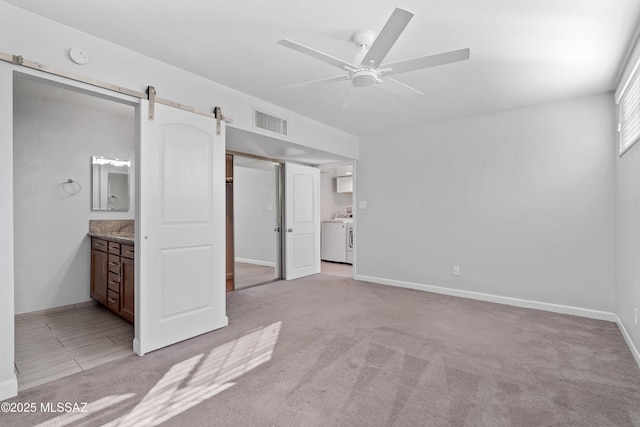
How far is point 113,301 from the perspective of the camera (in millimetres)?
3441

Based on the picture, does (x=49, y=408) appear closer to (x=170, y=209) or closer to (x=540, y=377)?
(x=170, y=209)

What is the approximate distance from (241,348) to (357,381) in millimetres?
1038

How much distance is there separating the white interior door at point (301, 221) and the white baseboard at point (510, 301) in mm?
1276

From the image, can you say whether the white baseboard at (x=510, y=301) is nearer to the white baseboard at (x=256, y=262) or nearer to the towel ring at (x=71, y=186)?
the white baseboard at (x=256, y=262)

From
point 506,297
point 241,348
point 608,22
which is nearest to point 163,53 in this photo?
point 241,348

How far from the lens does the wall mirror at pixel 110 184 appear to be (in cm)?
407

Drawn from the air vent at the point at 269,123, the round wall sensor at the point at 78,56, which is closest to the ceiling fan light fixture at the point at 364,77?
the air vent at the point at 269,123

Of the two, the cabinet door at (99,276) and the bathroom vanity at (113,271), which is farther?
the cabinet door at (99,276)

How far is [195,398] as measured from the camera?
1.96m

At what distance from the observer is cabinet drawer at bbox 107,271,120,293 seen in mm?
3339

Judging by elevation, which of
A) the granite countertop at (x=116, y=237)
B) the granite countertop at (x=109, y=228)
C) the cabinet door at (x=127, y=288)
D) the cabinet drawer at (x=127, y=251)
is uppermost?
the granite countertop at (x=109, y=228)

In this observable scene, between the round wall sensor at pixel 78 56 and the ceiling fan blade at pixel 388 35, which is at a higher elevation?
the round wall sensor at pixel 78 56

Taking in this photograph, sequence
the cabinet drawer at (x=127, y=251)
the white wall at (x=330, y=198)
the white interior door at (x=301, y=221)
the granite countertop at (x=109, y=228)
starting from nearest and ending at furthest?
the cabinet drawer at (x=127, y=251)
the granite countertop at (x=109, y=228)
the white interior door at (x=301, y=221)
the white wall at (x=330, y=198)

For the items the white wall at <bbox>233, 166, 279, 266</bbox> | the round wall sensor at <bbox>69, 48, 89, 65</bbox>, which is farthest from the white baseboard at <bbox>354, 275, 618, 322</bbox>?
the round wall sensor at <bbox>69, 48, 89, 65</bbox>
